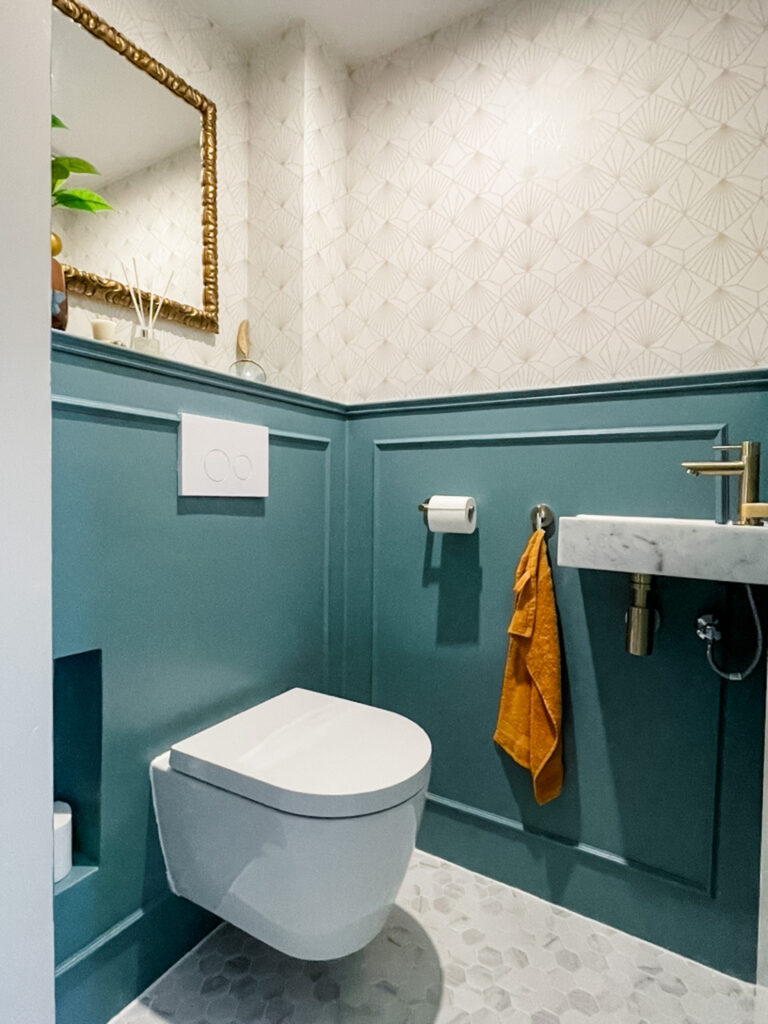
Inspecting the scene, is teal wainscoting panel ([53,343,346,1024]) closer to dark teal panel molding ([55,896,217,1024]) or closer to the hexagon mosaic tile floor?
dark teal panel molding ([55,896,217,1024])

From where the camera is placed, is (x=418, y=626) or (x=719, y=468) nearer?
(x=719, y=468)

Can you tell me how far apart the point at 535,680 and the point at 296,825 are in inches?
25.0

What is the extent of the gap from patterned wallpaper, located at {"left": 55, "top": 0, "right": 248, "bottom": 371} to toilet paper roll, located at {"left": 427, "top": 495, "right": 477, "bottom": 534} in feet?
2.56

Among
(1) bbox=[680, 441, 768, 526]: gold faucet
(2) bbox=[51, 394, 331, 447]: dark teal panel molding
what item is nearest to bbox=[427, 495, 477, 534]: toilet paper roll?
(1) bbox=[680, 441, 768, 526]: gold faucet

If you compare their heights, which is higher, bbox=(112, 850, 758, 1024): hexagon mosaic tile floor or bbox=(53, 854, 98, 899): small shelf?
bbox=(53, 854, 98, 899): small shelf

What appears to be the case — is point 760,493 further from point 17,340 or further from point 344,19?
point 344,19

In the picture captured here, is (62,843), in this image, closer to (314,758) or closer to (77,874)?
(77,874)

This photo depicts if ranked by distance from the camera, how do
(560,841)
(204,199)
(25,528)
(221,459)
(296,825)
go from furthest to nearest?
1. (204,199)
2. (560,841)
3. (221,459)
4. (296,825)
5. (25,528)

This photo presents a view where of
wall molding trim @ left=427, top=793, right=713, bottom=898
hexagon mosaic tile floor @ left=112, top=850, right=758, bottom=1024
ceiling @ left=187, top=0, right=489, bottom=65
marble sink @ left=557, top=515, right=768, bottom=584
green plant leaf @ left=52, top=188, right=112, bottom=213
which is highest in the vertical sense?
ceiling @ left=187, top=0, right=489, bottom=65

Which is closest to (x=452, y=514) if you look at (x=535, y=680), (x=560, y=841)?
(x=535, y=680)

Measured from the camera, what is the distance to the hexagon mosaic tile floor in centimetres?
103

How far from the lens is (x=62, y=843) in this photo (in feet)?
3.18

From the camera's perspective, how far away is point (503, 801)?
4.59 ft

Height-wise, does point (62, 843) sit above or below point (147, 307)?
below
